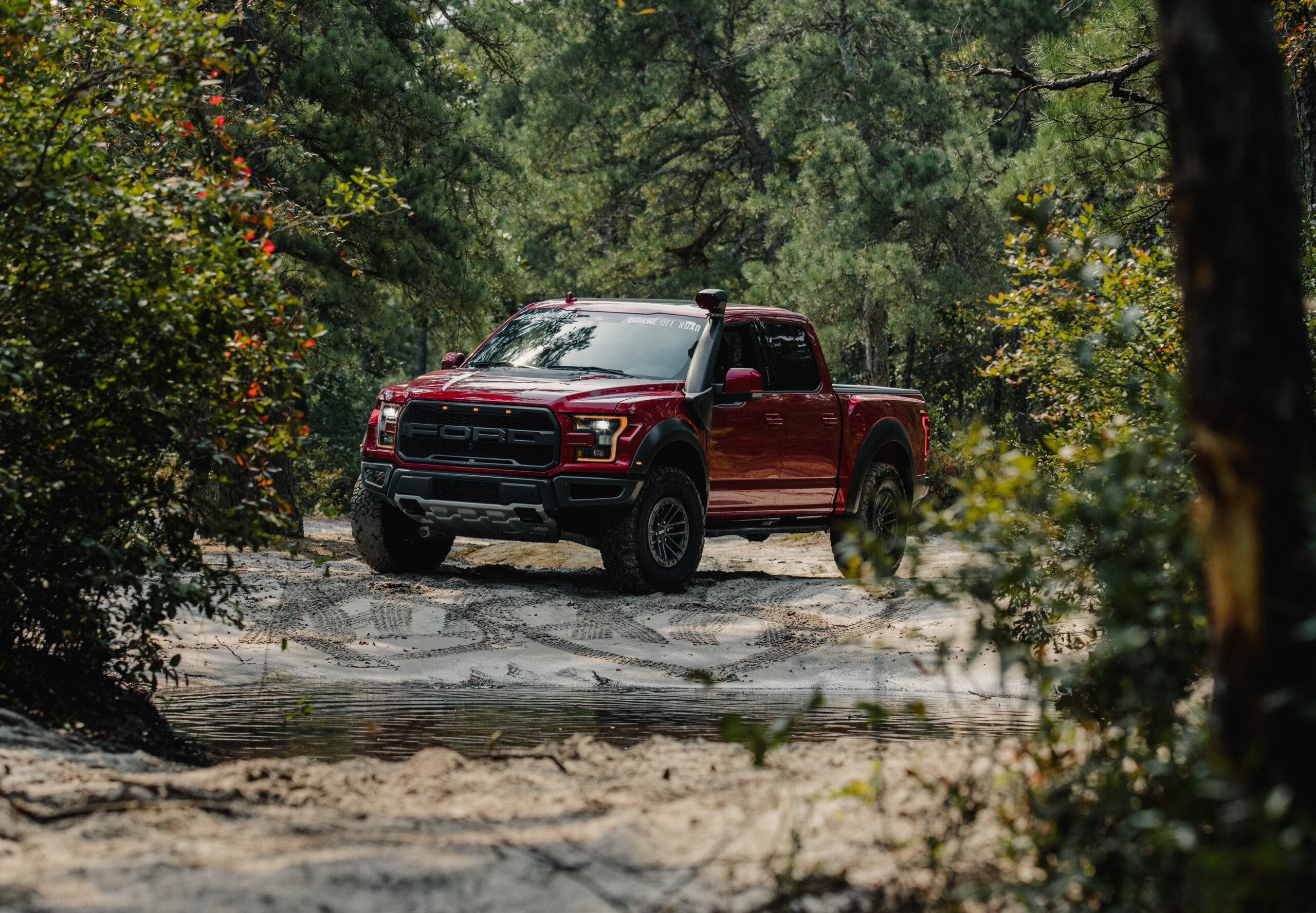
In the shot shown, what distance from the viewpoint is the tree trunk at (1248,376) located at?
8.82ft

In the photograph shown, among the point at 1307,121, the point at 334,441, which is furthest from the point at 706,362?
the point at 334,441

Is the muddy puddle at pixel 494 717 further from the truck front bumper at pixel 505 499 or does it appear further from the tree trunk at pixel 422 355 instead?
the tree trunk at pixel 422 355

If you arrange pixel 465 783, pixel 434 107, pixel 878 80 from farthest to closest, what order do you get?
pixel 878 80
pixel 434 107
pixel 465 783

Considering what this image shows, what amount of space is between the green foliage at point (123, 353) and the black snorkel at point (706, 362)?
4.71m

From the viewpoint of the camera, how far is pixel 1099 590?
6.80 meters

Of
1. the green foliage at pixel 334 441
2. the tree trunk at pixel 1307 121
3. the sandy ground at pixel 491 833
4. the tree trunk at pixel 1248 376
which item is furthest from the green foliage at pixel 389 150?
the tree trunk at pixel 1248 376

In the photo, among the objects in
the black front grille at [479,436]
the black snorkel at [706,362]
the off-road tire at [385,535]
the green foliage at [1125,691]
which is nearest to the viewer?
the green foliage at [1125,691]

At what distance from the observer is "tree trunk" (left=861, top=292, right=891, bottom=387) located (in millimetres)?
23406

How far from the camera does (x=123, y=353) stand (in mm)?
5398

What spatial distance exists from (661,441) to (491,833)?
617cm

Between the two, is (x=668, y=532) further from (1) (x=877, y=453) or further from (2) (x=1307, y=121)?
(2) (x=1307, y=121)

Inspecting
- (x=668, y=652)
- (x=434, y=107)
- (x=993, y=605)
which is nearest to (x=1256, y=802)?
(x=993, y=605)

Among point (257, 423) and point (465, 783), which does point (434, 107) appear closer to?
point (257, 423)

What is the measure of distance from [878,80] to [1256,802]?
2230 centimetres
